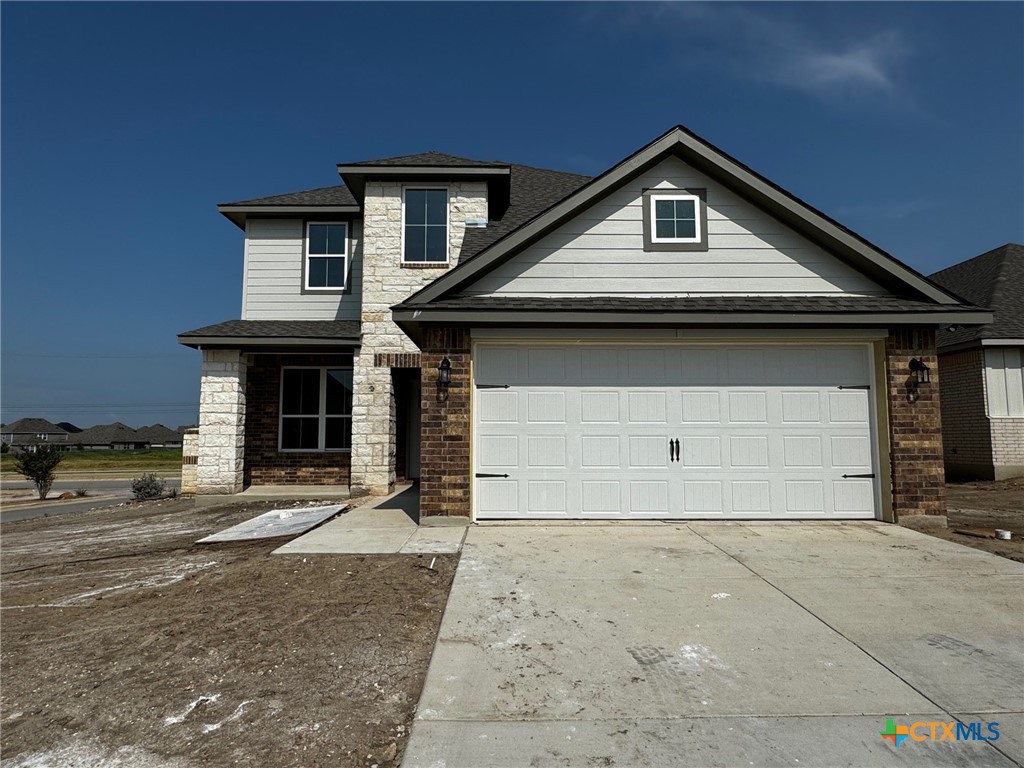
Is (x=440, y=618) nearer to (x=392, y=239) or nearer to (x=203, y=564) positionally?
(x=203, y=564)

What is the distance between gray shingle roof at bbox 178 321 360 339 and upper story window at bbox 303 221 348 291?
1.00 m

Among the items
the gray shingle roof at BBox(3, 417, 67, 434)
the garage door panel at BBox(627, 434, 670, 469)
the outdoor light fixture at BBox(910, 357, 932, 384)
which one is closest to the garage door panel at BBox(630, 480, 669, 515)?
the garage door panel at BBox(627, 434, 670, 469)

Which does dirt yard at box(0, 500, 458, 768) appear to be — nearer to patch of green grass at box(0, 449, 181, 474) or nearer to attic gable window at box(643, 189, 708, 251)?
attic gable window at box(643, 189, 708, 251)

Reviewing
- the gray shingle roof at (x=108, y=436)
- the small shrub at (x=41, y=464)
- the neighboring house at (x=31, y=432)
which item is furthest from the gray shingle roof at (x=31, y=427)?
the small shrub at (x=41, y=464)

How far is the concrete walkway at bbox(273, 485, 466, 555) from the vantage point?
661 centimetres

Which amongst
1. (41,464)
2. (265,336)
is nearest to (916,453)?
(265,336)

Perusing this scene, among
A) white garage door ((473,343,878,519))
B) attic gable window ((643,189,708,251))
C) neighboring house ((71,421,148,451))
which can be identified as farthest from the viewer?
neighboring house ((71,421,148,451))

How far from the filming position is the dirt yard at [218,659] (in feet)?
9.66

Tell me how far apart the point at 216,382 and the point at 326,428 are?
2575 millimetres

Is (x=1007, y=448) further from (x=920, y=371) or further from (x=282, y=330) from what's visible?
(x=282, y=330)

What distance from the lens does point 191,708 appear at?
3.29 meters

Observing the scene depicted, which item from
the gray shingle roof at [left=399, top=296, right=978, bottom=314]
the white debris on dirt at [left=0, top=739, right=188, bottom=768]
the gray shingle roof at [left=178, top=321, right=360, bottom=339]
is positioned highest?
the gray shingle roof at [left=178, top=321, right=360, bottom=339]

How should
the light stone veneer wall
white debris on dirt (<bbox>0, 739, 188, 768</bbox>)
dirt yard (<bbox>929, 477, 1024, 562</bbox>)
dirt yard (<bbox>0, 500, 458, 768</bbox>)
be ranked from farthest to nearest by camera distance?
the light stone veneer wall < dirt yard (<bbox>929, 477, 1024, 562</bbox>) < dirt yard (<bbox>0, 500, 458, 768</bbox>) < white debris on dirt (<bbox>0, 739, 188, 768</bbox>)

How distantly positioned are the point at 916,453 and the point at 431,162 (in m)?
10.5
